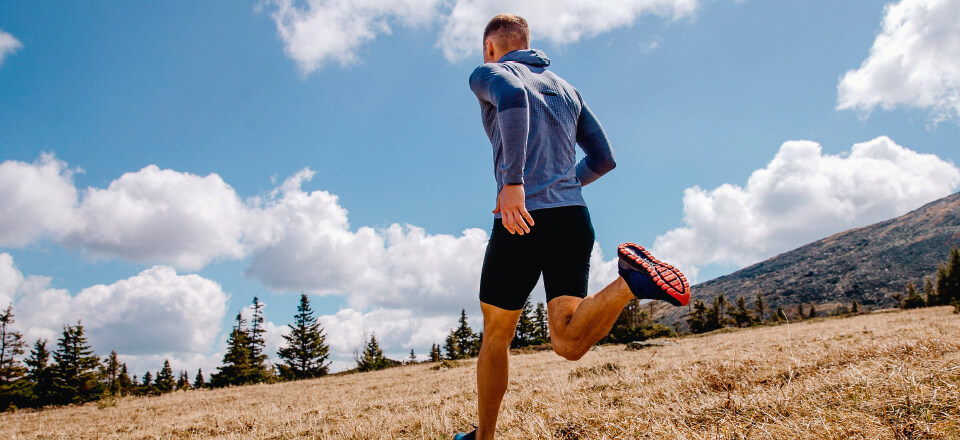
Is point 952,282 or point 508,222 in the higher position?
point 508,222

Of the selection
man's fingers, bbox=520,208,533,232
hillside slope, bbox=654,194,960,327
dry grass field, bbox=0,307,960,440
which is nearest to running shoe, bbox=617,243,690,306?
man's fingers, bbox=520,208,533,232

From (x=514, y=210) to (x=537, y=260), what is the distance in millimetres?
333

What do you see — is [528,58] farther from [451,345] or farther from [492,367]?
[451,345]

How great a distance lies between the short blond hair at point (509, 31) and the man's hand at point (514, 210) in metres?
1.13

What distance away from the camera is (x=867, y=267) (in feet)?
513

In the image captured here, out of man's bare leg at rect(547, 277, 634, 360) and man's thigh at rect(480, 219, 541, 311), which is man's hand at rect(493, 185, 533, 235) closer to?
man's thigh at rect(480, 219, 541, 311)

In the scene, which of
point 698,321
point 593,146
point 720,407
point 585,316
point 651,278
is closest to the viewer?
point 651,278

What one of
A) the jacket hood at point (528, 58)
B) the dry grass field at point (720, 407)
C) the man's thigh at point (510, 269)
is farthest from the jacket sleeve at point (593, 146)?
the dry grass field at point (720, 407)

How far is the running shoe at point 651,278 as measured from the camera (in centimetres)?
206

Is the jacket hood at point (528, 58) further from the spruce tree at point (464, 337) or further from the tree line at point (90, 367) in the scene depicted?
the spruce tree at point (464, 337)

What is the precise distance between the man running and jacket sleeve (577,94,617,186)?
0.26m

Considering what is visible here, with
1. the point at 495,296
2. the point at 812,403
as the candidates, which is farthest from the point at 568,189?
the point at 812,403

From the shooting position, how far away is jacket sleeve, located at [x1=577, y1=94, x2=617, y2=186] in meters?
3.21

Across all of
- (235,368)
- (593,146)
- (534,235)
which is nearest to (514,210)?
(534,235)
